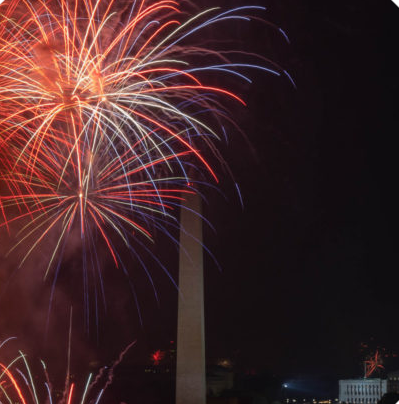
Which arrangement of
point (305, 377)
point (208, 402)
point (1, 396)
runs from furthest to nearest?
1. point (305, 377)
2. point (1, 396)
3. point (208, 402)

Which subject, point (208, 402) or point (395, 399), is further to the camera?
point (395, 399)

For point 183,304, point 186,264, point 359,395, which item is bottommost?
point 359,395

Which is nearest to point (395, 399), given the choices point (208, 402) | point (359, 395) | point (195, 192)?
point (208, 402)

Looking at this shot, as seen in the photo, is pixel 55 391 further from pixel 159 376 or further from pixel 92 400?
pixel 159 376

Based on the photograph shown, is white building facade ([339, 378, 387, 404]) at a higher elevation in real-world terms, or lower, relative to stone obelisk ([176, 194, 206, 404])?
lower

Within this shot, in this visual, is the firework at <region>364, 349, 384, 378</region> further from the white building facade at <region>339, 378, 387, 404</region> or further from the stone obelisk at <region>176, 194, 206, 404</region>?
the stone obelisk at <region>176, 194, 206, 404</region>

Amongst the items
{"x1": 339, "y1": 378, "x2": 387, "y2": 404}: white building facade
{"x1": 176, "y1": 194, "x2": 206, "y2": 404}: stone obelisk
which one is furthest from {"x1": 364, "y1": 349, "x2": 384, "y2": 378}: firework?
{"x1": 176, "y1": 194, "x2": 206, "y2": 404}: stone obelisk
